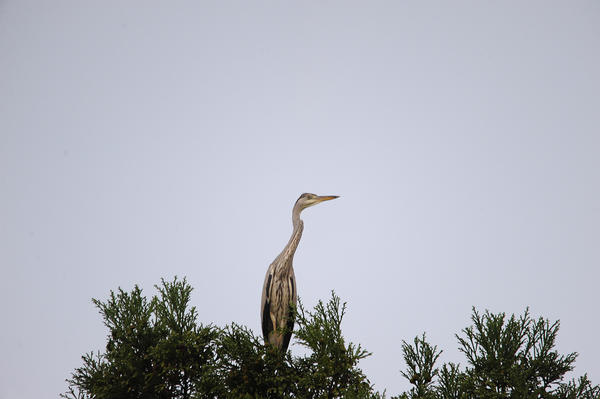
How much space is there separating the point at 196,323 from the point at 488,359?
3.74m

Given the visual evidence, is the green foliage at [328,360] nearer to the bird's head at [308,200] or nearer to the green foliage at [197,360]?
the green foliage at [197,360]

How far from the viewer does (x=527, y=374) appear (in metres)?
5.32

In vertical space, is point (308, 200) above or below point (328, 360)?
above

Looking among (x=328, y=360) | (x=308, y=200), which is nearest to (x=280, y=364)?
(x=328, y=360)

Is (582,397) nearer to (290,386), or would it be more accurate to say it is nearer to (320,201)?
(290,386)

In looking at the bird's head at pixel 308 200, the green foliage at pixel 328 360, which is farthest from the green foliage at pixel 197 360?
the bird's head at pixel 308 200

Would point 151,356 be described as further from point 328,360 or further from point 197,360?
point 328,360

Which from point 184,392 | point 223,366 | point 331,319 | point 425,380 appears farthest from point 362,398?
point 184,392

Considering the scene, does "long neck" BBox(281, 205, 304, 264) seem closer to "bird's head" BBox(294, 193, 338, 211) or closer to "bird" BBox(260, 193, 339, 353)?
"bird" BBox(260, 193, 339, 353)

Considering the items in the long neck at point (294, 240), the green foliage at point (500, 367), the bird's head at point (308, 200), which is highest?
the bird's head at point (308, 200)

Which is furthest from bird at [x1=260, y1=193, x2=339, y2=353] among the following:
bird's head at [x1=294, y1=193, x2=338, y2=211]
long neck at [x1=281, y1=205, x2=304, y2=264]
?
bird's head at [x1=294, y1=193, x2=338, y2=211]

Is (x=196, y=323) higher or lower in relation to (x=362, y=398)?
higher

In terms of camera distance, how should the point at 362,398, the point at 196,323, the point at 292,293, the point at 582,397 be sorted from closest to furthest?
the point at 362,398 < the point at 582,397 < the point at 196,323 < the point at 292,293

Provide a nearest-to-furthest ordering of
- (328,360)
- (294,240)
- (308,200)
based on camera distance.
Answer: (328,360) → (294,240) → (308,200)
